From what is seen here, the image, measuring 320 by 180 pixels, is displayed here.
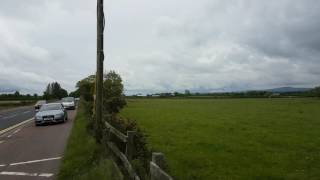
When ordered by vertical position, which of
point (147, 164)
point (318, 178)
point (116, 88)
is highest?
point (116, 88)

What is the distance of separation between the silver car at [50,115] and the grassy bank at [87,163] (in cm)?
1371

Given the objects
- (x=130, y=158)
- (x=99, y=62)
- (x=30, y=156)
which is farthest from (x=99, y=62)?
(x=130, y=158)

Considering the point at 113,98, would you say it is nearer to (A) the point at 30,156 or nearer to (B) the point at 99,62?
(B) the point at 99,62

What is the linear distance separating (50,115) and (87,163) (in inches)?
718

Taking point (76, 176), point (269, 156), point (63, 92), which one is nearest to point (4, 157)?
point (76, 176)

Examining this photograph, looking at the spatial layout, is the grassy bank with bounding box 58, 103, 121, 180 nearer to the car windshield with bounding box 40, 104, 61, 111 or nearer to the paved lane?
the paved lane

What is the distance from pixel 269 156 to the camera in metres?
17.5

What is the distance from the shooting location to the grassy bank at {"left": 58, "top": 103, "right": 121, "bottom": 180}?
10352 mm

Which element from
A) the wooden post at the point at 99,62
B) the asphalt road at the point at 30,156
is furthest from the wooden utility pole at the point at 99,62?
the asphalt road at the point at 30,156

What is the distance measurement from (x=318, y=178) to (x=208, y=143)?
8573mm

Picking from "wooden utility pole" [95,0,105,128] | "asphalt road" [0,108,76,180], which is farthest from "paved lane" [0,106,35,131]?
"wooden utility pole" [95,0,105,128]

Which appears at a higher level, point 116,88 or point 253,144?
A: point 116,88

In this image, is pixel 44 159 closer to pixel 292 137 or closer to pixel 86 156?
pixel 86 156

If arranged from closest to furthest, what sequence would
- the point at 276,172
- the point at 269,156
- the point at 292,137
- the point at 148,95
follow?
the point at 276,172, the point at 269,156, the point at 292,137, the point at 148,95
